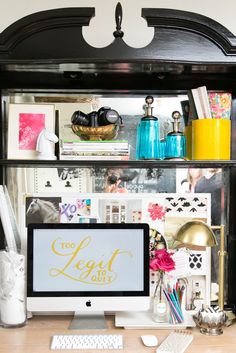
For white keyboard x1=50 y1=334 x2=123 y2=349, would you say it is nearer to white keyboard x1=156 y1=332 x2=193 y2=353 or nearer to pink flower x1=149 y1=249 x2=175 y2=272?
white keyboard x1=156 y1=332 x2=193 y2=353

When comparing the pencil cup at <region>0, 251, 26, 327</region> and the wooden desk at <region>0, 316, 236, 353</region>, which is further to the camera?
the pencil cup at <region>0, 251, 26, 327</region>

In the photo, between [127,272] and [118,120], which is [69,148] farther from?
[127,272]

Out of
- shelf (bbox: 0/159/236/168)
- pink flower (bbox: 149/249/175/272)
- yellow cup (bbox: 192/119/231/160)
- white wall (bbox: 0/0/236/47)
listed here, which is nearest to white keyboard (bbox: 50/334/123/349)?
pink flower (bbox: 149/249/175/272)

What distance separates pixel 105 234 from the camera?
177cm

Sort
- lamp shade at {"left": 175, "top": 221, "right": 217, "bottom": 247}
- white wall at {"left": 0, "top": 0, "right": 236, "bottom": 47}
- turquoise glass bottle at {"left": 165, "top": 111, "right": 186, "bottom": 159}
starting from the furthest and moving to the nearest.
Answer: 1. white wall at {"left": 0, "top": 0, "right": 236, "bottom": 47}
2. turquoise glass bottle at {"left": 165, "top": 111, "right": 186, "bottom": 159}
3. lamp shade at {"left": 175, "top": 221, "right": 217, "bottom": 247}

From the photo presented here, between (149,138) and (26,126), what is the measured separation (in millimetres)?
528

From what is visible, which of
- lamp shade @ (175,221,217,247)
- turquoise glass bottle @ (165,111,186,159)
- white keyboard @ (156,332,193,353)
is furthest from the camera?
turquoise glass bottle @ (165,111,186,159)

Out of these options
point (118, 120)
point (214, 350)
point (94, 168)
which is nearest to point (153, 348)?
point (214, 350)

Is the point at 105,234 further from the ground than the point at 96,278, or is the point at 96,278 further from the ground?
the point at 105,234

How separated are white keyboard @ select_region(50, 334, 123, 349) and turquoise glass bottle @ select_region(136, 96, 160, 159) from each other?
0.72 meters

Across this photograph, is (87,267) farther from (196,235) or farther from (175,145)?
(175,145)

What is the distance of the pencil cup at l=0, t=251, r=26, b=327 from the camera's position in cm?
173

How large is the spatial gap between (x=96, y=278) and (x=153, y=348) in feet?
1.20

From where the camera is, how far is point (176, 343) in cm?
156
